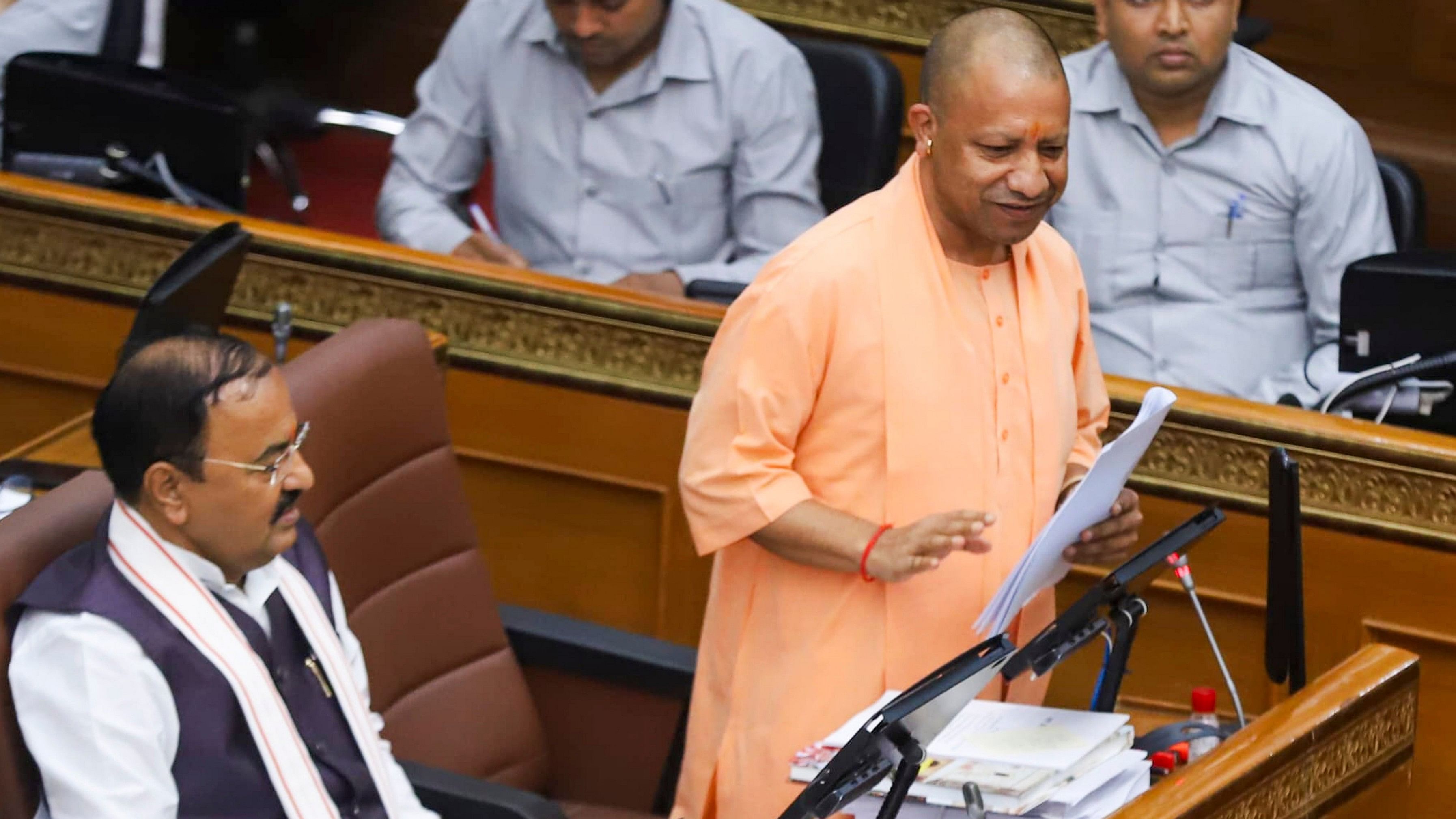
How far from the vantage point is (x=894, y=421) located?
7.27ft

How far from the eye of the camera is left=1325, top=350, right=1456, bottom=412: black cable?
2.80m

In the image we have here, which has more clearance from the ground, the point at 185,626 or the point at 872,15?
the point at 872,15

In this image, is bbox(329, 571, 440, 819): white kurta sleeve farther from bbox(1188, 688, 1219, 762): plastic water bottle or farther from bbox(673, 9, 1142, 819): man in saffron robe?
bbox(1188, 688, 1219, 762): plastic water bottle

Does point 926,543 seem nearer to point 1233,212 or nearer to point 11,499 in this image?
point 11,499

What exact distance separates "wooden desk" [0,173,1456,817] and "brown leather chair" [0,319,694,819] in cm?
41

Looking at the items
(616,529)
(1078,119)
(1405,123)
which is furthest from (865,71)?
(1405,123)

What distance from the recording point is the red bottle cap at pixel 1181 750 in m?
2.27

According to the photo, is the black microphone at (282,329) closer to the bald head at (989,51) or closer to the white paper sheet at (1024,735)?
the bald head at (989,51)

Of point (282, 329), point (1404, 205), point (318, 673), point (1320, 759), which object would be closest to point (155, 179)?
point (282, 329)

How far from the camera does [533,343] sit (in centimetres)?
324

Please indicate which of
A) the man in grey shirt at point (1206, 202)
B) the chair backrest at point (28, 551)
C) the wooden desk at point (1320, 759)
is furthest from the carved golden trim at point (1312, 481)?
the chair backrest at point (28, 551)

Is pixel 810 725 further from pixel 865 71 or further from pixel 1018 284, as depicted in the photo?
pixel 865 71

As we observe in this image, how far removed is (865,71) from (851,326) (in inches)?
57.4

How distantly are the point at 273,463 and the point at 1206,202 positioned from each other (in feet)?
5.60
